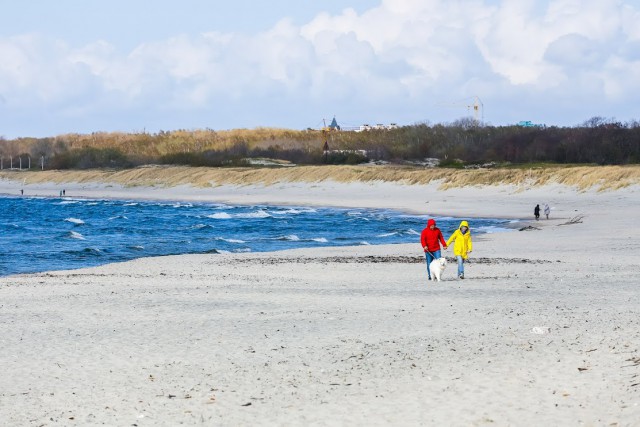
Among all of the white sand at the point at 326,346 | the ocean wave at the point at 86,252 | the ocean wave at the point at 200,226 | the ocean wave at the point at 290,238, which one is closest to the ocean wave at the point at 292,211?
the ocean wave at the point at 200,226

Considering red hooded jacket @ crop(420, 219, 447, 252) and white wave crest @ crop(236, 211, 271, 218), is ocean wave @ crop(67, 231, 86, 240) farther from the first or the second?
red hooded jacket @ crop(420, 219, 447, 252)

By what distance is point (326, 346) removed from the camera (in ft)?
39.3

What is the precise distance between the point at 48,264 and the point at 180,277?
329 inches

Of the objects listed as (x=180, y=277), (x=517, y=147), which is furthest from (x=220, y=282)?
(x=517, y=147)

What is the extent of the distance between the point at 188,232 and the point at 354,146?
9992cm

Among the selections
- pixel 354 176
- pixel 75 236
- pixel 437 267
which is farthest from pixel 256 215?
pixel 437 267

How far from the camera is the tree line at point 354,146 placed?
91.6 m

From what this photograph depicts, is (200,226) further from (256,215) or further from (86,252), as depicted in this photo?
(86,252)

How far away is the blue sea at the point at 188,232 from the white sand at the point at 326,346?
9.14 meters

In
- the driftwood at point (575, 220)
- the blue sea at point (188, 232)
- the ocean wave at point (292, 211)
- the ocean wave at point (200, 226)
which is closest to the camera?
the blue sea at point (188, 232)

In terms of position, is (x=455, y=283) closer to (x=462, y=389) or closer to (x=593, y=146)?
(x=462, y=389)

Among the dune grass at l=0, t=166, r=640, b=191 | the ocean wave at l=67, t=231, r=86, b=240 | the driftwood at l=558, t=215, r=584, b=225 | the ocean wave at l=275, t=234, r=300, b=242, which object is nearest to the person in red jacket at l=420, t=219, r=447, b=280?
the ocean wave at l=275, t=234, r=300, b=242

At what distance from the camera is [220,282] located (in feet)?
66.0

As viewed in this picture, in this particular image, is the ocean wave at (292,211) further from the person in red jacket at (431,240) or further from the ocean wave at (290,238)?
the person in red jacket at (431,240)
